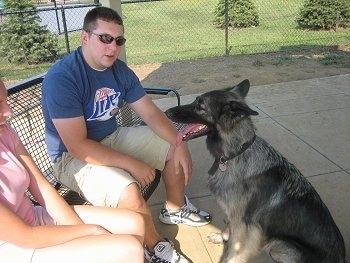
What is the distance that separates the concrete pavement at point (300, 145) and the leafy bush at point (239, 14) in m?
9.64

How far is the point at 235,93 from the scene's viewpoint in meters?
2.98

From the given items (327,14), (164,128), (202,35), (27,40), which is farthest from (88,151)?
(327,14)

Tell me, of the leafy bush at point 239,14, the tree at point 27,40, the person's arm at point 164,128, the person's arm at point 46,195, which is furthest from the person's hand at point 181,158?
the leafy bush at point 239,14

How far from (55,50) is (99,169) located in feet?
34.1

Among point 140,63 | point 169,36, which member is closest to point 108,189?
point 140,63

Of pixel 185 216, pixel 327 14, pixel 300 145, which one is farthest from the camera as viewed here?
pixel 327 14

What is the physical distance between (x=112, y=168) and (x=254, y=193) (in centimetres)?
104

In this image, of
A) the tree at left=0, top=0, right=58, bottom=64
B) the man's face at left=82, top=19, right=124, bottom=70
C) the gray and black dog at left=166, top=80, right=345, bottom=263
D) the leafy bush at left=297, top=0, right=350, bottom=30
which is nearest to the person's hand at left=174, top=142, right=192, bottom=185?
the gray and black dog at left=166, top=80, right=345, bottom=263

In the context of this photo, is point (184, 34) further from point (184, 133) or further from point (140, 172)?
point (140, 172)

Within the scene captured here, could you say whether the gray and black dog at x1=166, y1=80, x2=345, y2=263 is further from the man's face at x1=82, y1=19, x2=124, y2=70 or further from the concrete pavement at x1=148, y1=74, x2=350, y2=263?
the man's face at x1=82, y1=19, x2=124, y2=70

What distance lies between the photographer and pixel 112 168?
2609 millimetres

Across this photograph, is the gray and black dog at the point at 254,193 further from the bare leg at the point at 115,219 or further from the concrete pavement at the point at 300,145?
the bare leg at the point at 115,219

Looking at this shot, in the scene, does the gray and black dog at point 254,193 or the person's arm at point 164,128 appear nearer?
the gray and black dog at point 254,193

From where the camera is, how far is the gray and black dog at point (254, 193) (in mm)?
2500
